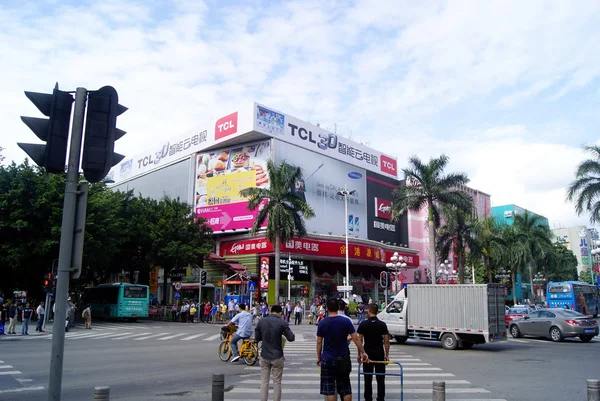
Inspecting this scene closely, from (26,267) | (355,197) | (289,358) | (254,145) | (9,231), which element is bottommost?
(289,358)

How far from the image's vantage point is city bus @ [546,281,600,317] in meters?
40.7

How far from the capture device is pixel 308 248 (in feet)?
158

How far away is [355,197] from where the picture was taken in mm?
58156

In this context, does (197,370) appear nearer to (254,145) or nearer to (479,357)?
(479,357)

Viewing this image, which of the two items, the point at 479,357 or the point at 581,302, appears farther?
the point at 581,302

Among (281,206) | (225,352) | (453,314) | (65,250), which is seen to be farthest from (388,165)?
(65,250)

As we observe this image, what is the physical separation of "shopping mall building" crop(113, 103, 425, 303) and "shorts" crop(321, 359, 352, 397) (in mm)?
35088

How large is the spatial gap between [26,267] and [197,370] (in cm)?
2563

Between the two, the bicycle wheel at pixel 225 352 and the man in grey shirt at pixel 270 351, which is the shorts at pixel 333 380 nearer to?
the man in grey shirt at pixel 270 351

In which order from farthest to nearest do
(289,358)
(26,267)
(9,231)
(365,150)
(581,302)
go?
(365,150)
(581,302)
(26,267)
(9,231)
(289,358)

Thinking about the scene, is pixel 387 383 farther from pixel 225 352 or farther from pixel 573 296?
pixel 573 296

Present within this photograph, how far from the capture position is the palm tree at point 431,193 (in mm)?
37031

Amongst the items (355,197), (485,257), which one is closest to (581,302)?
(485,257)

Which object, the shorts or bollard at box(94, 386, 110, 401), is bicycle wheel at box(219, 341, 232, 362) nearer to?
the shorts
